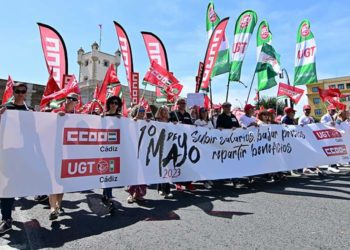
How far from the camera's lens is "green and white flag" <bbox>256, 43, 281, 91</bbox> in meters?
11.0

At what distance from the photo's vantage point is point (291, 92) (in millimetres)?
10719

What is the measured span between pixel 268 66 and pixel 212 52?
208cm

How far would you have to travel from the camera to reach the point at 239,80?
12062mm

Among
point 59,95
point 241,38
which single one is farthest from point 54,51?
point 241,38

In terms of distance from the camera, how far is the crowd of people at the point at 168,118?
447 centimetres

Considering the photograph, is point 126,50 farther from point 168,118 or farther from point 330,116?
point 330,116

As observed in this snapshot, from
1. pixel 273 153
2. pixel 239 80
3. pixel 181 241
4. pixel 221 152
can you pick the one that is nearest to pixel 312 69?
pixel 239 80

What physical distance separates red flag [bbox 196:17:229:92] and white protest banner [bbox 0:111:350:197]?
13.1 feet

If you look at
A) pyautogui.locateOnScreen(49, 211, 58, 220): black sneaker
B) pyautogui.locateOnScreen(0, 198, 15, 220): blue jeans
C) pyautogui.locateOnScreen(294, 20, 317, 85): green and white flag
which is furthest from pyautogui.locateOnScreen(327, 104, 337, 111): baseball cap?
pyautogui.locateOnScreen(0, 198, 15, 220): blue jeans

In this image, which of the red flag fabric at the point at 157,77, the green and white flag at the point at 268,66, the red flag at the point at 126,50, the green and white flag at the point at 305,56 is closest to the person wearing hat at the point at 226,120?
the red flag fabric at the point at 157,77

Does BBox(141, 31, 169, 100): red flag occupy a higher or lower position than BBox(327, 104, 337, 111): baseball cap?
higher

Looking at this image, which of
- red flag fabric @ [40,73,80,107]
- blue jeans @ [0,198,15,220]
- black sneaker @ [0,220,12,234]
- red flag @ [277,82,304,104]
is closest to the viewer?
black sneaker @ [0,220,12,234]

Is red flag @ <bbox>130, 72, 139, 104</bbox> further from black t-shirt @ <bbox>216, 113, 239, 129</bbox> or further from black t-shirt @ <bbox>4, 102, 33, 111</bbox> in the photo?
black t-shirt @ <bbox>4, 102, 33, 111</bbox>

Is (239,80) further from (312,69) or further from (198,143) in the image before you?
(198,143)
